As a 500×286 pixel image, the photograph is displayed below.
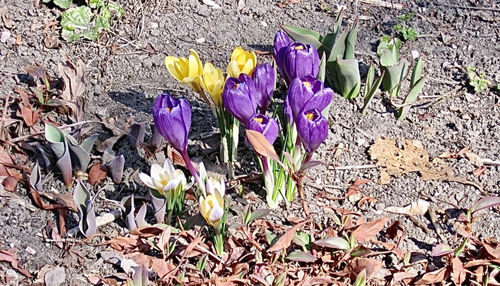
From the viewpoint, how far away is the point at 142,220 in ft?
7.80

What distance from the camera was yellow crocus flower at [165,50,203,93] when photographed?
2361 millimetres

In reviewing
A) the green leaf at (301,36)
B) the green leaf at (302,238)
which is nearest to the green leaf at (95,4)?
the green leaf at (301,36)

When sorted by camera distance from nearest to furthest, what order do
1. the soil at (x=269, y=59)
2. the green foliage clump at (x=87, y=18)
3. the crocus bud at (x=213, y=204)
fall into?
1. the crocus bud at (x=213, y=204)
2. the soil at (x=269, y=59)
3. the green foliage clump at (x=87, y=18)

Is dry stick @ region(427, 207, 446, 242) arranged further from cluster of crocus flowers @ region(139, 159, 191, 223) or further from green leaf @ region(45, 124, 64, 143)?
green leaf @ region(45, 124, 64, 143)

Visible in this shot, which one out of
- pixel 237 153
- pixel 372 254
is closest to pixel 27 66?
pixel 237 153

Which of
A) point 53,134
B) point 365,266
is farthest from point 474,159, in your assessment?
point 53,134

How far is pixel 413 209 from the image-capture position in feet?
8.45

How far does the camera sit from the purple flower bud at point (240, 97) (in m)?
2.23

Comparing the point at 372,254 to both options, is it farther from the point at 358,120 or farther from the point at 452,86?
the point at 452,86

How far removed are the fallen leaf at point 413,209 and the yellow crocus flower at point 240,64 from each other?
67 centimetres

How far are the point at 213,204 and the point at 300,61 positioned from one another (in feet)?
1.76

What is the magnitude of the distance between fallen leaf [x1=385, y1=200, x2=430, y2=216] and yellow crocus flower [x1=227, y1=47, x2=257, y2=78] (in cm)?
67

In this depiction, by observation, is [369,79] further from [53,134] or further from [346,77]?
[53,134]

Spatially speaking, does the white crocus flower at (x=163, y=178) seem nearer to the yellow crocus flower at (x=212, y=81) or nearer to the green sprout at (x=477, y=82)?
the yellow crocus flower at (x=212, y=81)
